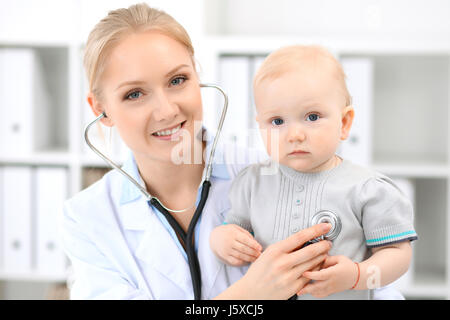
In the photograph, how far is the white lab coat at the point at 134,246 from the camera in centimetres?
76

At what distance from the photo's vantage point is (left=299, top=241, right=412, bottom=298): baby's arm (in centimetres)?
58

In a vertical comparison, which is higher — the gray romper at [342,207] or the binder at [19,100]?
the binder at [19,100]

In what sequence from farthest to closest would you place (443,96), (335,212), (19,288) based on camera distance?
(19,288) → (443,96) → (335,212)

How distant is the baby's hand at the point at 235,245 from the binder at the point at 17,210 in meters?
1.10

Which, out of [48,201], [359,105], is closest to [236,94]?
[359,105]

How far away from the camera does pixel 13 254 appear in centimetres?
163

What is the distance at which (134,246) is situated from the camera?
0.82 meters

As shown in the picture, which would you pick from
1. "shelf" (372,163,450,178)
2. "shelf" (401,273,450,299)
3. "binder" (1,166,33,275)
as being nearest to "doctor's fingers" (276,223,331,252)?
"shelf" (372,163,450,178)

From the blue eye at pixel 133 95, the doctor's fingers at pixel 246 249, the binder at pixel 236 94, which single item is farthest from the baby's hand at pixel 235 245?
the binder at pixel 236 94

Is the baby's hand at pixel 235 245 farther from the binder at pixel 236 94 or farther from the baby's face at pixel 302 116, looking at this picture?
the binder at pixel 236 94
